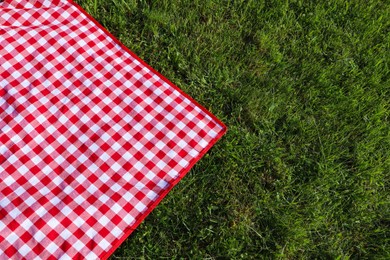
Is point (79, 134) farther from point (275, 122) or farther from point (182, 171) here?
point (275, 122)

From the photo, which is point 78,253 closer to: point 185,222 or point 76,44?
point 185,222

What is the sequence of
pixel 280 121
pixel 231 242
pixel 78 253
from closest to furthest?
pixel 78 253
pixel 231 242
pixel 280 121

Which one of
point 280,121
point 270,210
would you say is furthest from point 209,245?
point 280,121

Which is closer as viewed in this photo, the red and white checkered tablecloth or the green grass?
the red and white checkered tablecloth

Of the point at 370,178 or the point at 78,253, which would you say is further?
the point at 370,178

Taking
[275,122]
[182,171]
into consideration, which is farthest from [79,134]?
[275,122]
